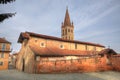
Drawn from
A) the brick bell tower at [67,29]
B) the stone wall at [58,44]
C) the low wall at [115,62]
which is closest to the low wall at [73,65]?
the low wall at [115,62]

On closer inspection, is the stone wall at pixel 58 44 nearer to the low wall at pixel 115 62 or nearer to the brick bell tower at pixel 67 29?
the low wall at pixel 115 62

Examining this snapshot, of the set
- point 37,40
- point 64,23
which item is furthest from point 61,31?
point 37,40

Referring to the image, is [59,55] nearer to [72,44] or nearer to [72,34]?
[72,44]

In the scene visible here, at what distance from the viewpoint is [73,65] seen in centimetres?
2442

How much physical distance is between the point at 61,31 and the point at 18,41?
135 ft

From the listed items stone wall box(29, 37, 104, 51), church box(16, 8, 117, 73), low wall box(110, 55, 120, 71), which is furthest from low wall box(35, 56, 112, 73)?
stone wall box(29, 37, 104, 51)

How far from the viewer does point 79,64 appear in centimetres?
2459

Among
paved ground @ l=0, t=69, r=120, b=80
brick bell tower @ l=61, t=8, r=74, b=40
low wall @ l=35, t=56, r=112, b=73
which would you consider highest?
brick bell tower @ l=61, t=8, r=74, b=40

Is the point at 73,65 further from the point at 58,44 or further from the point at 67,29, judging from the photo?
the point at 67,29

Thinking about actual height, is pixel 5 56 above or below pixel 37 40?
below

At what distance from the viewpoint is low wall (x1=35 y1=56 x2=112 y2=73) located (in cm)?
2378

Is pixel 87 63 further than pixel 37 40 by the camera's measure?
No

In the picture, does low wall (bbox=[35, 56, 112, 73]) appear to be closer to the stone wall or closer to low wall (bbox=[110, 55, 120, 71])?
low wall (bbox=[110, 55, 120, 71])

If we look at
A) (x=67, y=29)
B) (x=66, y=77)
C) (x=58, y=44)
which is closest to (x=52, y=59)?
(x=58, y=44)
